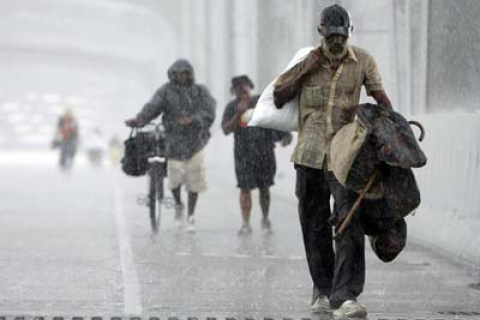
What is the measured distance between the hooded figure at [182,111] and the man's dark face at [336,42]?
6.25m

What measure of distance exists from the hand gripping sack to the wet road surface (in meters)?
0.70

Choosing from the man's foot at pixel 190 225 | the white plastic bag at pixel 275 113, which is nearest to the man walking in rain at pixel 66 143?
the man's foot at pixel 190 225

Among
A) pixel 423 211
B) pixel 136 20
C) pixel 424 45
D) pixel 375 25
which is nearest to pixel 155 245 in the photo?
pixel 423 211

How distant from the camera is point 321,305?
28.1 ft

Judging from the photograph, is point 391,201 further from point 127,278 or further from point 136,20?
point 136,20

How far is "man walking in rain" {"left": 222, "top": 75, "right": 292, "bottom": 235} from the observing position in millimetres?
14359

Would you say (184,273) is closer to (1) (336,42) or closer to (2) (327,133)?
(2) (327,133)

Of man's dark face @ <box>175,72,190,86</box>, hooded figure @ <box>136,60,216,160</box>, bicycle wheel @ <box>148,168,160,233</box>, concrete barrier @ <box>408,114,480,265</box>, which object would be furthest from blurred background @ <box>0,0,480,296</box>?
bicycle wheel @ <box>148,168,160,233</box>

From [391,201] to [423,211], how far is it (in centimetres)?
527

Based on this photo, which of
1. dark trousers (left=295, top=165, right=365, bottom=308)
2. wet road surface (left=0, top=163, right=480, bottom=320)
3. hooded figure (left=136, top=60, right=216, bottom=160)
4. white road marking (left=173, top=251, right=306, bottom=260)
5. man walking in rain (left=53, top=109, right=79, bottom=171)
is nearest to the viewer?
dark trousers (left=295, top=165, right=365, bottom=308)

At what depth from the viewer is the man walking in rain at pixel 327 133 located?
823cm

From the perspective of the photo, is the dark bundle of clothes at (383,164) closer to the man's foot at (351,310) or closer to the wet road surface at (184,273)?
the man's foot at (351,310)

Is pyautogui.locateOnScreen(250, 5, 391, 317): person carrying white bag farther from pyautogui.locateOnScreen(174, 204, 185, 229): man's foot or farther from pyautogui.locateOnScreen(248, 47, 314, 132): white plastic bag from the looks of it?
pyautogui.locateOnScreen(174, 204, 185, 229): man's foot

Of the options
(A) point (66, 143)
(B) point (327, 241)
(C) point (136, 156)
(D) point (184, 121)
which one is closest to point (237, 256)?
(D) point (184, 121)
